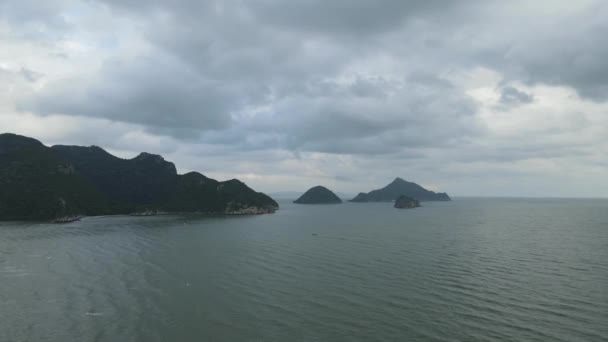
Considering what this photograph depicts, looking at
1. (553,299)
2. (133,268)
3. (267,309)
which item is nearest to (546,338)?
(553,299)

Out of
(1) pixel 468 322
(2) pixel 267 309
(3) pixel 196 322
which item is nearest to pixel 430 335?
(1) pixel 468 322

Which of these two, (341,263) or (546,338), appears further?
(341,263)

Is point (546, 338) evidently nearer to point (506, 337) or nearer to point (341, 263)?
point (506, 337)

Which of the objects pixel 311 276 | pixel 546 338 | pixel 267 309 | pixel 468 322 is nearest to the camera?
pixel 546 338

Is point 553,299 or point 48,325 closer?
point 48,325

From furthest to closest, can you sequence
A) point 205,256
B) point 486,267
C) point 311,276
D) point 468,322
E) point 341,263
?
1. point 205,256
2. point 341,263
3. point 486,267
4. point 311,276
5. point 468,322

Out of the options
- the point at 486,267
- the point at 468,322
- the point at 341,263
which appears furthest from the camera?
the point at 341,263

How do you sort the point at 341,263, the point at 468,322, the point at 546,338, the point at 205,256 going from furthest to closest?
the point at 205,256, the point at 341,263, the point at 468,322, the point at 546,338

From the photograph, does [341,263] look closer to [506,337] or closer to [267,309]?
[267,309]

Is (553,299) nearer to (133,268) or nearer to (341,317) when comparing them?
(341,317)
